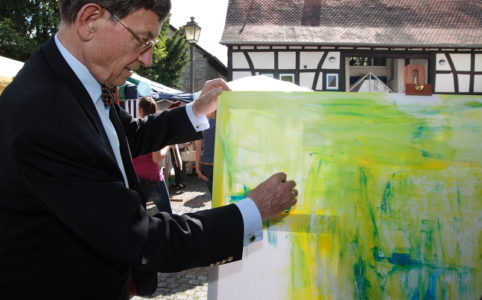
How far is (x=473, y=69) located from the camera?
37.5 feet

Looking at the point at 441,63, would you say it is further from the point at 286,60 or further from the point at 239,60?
the point at 239,60

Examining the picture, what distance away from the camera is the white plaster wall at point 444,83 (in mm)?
11477

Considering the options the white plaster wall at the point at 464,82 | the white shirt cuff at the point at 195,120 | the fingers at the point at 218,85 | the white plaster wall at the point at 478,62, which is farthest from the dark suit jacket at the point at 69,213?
the white plaster wall at the point at 478,62

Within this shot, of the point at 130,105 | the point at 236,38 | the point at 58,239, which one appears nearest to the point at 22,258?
the point at 58,239

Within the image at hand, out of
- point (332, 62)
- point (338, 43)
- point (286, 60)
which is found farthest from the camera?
point (332, 62)

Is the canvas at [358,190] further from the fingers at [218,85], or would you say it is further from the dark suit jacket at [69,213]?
the dark suit jacket at [69,213]

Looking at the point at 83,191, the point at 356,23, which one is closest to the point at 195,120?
the point at 83,191

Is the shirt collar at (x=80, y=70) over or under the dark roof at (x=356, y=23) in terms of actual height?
under

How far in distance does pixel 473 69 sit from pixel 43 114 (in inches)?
522

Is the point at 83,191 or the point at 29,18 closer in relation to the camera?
the point at 83,191

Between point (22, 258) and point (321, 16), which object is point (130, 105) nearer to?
point (22, 258)

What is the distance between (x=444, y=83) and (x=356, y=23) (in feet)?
11.1

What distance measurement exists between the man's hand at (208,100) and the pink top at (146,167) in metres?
1.80

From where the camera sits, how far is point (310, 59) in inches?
447
